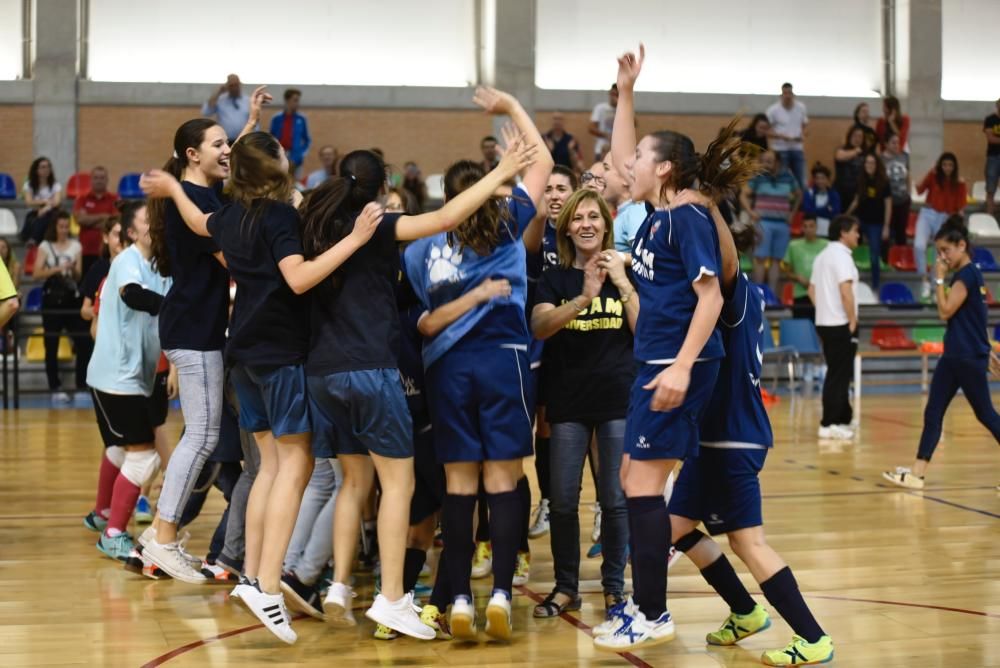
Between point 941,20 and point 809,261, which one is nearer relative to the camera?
point 809,261

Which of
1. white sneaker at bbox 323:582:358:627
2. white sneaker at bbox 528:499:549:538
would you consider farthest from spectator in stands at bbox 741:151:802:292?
white sneaker at bbox 323:582:358:627

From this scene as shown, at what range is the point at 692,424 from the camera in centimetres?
387

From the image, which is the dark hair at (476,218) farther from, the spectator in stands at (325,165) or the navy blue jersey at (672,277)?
the spectator in stands at (325,165)

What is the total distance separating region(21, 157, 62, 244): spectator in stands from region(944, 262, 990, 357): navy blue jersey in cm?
930

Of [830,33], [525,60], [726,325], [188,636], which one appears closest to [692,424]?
[726,325]

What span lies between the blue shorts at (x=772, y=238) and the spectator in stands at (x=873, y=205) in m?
1.09

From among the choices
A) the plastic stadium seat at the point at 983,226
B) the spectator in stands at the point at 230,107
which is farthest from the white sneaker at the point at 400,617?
the plastic stadium seat at the point at 983,226

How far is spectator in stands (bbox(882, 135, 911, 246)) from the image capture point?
50.8 feet

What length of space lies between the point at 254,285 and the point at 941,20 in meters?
15.6

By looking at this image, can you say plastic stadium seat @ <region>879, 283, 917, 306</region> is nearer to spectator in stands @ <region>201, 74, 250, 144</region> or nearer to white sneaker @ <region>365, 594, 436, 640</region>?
spectator in stands @ <region>201, 74, 250, 144</region>

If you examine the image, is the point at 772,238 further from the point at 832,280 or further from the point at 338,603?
the point at 338,603

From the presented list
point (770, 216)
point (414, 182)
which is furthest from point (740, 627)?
point (770, 216)

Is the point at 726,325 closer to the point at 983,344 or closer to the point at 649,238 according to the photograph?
the point at 649,238

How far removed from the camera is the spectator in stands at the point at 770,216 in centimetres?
1462
